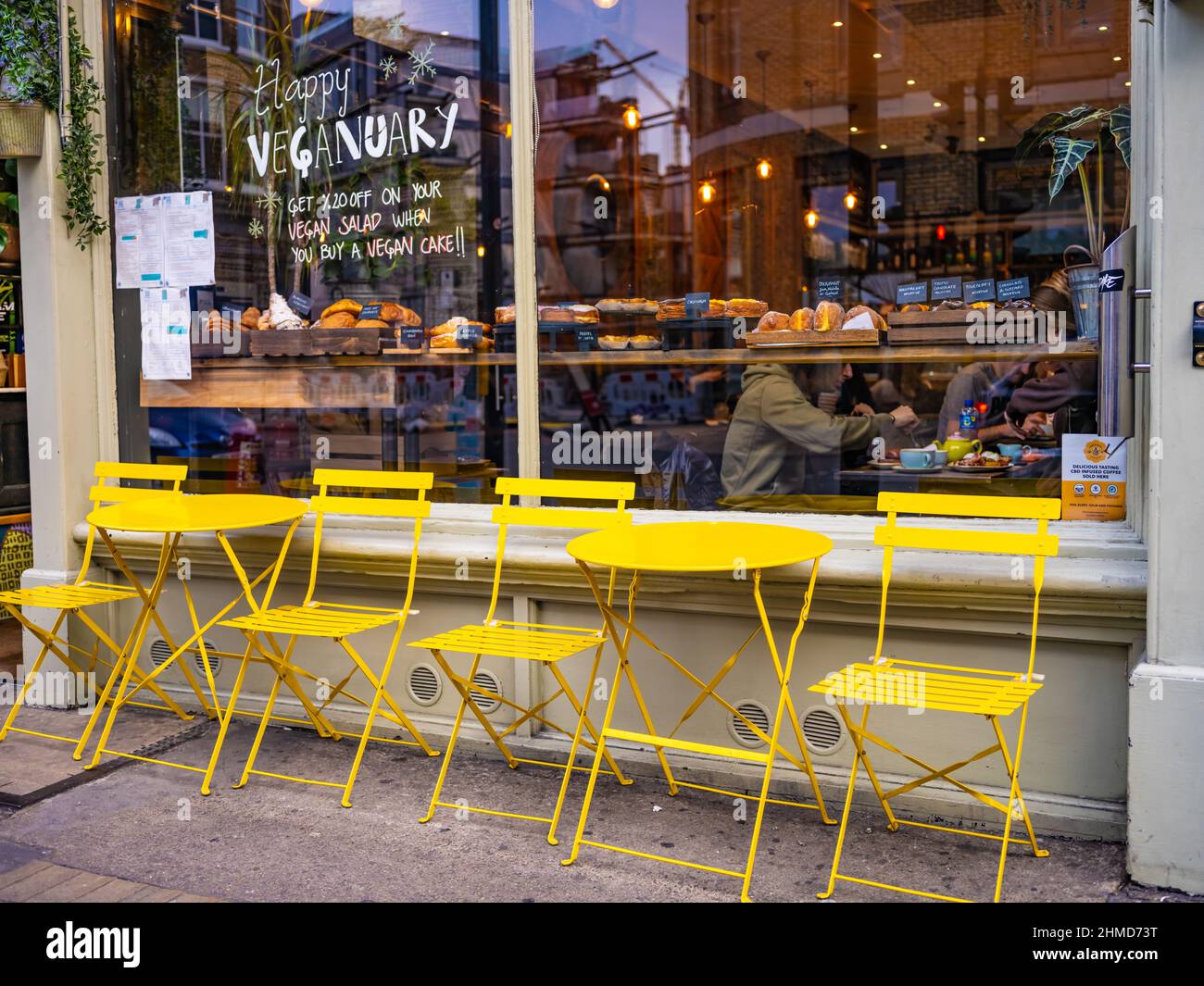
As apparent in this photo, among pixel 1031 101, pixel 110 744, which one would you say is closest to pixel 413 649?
pixel 110 744

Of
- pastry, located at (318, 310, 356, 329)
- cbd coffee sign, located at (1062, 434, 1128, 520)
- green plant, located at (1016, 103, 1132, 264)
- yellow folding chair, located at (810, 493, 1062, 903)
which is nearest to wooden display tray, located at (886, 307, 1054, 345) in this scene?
green plant, located at (1016, 103, 1132, 264)

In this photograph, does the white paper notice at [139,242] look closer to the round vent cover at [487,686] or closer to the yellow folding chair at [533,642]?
the yellow folding chair at [533,642]

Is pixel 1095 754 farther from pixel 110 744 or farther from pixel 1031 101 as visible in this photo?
pixel 1031 101

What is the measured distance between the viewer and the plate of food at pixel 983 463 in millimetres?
4538

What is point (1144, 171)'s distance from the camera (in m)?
3.50

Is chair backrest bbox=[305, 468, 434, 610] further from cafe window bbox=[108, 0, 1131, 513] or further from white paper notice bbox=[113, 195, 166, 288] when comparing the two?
white paper notice bbox=[113, 195, 166, 288]

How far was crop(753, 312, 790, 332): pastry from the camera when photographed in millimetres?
4969

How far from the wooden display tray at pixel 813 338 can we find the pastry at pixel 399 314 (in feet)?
4.81

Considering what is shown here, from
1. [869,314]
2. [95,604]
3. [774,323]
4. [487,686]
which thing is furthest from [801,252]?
[95,604]

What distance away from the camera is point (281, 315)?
544cm

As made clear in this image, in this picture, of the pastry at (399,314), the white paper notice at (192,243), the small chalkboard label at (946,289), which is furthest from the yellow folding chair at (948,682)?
the white paper notice at (192,243)

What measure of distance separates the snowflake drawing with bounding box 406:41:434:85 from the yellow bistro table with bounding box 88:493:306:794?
6.31 ft

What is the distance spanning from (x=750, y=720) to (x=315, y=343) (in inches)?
104

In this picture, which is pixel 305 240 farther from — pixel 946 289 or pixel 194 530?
pixel 946 289
